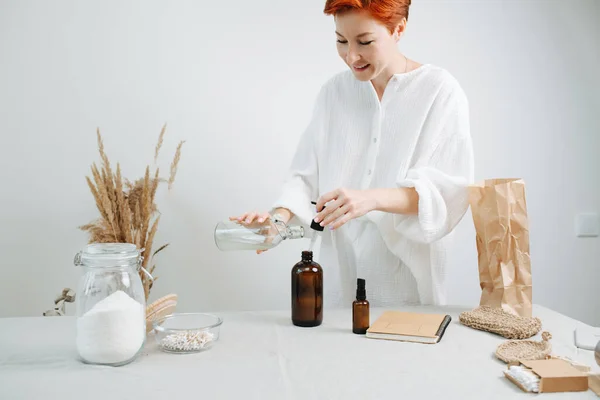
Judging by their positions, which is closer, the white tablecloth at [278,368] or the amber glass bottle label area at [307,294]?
the white tablecloth at [278,368]

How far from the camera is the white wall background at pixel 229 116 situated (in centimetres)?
229

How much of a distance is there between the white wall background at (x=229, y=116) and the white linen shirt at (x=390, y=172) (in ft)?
1.67

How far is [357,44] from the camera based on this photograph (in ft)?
5.67

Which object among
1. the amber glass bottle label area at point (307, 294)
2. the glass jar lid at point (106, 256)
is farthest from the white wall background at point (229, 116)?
the glass jar lid at point (106, 256)

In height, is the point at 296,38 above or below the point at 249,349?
above

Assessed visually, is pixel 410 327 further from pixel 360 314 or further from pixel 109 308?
pixel 109 308

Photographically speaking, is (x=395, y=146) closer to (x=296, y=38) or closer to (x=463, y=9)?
(x=296, y=38)

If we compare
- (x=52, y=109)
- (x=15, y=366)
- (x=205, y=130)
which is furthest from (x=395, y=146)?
(x=52, y=109)

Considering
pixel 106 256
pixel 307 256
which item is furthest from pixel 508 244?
pixel 106 256

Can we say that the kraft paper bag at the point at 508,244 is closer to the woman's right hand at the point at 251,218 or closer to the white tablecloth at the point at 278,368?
the white tablecloth at the point at 278,368

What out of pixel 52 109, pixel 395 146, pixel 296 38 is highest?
pixel 296 38

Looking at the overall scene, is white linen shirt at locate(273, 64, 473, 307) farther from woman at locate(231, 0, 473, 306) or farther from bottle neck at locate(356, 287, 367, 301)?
bottle neck at locate(356, 287, 367, 301)

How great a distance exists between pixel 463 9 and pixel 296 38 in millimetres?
707

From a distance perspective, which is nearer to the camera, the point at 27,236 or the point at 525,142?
the point at 27,236
